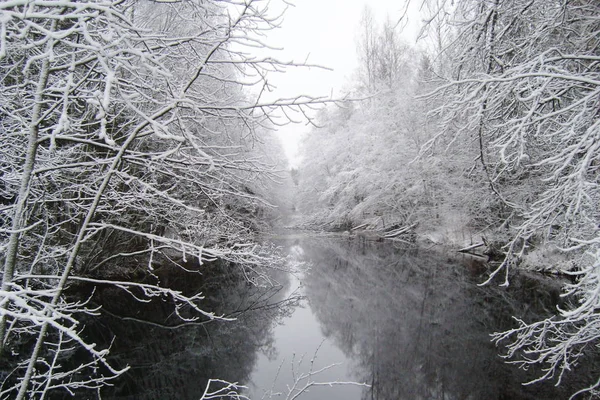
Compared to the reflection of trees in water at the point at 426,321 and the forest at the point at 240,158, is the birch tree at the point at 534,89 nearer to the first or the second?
the forest at the point at 240,158

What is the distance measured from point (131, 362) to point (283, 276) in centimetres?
662

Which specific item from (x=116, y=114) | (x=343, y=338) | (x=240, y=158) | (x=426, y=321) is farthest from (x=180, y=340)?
(x=116, y=114)

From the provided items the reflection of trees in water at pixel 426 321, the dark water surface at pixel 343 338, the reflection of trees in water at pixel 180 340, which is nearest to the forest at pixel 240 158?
the reflection of trees in water at pixel 180 340

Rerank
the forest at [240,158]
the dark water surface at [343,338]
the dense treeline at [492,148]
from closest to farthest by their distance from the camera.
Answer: the forest at [240,158], the dense treeline at [492,148], the dark water surface at [343,338]

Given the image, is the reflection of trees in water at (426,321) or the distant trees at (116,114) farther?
the reflection of trees in water at (426,321)

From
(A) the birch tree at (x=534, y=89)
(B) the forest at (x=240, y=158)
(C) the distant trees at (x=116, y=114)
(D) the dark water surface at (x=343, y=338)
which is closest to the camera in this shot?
(C) the distant trees at (x=116, y=114)

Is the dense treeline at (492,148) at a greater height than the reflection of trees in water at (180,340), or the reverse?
the dense treeline at (492,148)

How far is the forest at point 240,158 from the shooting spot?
5.23ft

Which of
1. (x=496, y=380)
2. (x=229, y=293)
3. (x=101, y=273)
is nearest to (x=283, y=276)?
(x=229, y=293)

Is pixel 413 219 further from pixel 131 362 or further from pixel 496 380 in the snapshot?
pixel 131 362

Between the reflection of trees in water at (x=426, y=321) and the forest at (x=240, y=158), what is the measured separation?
0.70m

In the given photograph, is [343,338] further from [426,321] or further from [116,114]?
[116,114]

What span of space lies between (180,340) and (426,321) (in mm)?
5258

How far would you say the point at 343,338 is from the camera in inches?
272
